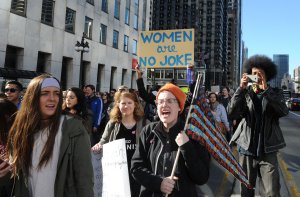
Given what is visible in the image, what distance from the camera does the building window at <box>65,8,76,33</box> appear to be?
26.0 meters

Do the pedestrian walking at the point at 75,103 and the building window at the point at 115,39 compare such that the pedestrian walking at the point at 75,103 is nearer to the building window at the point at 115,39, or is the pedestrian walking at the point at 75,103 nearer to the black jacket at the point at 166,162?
the black jacket at the point at 166,162

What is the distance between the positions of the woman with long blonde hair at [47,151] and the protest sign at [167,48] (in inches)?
236

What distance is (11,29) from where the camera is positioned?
20.4m

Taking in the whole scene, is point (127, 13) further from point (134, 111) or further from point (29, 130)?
Answer: point (29, 130)

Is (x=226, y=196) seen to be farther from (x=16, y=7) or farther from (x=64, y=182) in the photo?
(x=16, y=7)

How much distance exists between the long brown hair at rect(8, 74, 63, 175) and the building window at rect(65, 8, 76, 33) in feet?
79.0

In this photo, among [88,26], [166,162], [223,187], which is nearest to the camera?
[166,162]

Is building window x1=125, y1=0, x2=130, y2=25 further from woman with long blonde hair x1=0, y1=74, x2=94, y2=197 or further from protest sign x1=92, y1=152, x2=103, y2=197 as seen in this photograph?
woman with long blonde hair x1=0, y1=74, x2=94, y2=197

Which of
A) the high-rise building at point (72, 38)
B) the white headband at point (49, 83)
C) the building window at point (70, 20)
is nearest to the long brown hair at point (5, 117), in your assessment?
the white headband at point (49, 83)

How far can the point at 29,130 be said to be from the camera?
2.66 meters

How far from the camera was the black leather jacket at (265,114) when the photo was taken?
4234mm

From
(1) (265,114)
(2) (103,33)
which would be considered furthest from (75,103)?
(2) (103,33)

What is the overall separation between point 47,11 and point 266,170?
74.2 feet

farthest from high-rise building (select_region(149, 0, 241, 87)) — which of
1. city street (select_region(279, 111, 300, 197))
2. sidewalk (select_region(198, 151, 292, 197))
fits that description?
sidewalk (select_region(198, 151, 292, 197))
